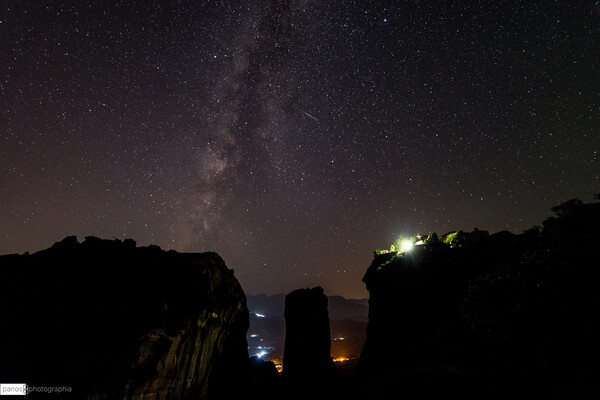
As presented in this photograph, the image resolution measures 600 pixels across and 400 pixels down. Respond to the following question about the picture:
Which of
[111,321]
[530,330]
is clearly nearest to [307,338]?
[111,321]

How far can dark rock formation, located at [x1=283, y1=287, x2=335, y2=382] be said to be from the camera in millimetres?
30109

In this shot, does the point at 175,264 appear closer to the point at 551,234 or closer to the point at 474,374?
the point at 474,374

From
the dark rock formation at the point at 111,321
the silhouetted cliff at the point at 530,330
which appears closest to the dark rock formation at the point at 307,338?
the dark rock formation at the point at 111,321

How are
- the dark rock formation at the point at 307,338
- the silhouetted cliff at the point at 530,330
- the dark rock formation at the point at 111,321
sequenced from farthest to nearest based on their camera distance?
1. the dark rock formation at the point at 307,338
2. the dark rock formation at the point at 111,321
3. the silhouetted cliff at the point at 530,330

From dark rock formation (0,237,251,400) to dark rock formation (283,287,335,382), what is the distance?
10.2m

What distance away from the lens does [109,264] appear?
1952 cm

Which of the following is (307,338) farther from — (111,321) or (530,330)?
(530,330)

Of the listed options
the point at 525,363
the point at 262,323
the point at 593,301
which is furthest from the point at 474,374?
the point at 262,323

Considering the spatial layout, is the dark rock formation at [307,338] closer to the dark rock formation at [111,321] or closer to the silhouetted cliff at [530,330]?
the dark rock formation at [111,321]

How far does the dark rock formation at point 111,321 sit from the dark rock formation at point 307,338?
10.2 m

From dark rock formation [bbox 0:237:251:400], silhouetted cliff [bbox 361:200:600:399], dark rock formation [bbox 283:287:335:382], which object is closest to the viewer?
silhouetted cliff [bbox 361:200:600:399]

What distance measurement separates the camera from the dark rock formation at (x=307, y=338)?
30.1m

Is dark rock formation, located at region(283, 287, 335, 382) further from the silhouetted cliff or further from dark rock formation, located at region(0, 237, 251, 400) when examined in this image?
the silhouetted cliff

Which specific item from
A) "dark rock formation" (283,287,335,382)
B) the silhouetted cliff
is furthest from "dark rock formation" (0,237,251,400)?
the silhouetted cliff
